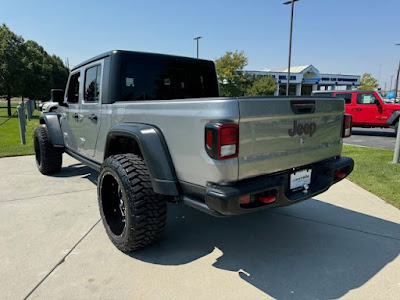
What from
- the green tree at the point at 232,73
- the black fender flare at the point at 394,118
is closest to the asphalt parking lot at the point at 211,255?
the black fender flare at the point at 394,118

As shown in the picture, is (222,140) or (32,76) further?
(32,76)

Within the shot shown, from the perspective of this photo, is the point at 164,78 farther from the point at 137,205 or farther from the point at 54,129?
the point at 54,129

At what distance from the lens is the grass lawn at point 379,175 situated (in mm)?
4414

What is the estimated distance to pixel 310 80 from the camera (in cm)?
4425

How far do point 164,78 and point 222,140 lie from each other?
6.59ft

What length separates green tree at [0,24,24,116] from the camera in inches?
833

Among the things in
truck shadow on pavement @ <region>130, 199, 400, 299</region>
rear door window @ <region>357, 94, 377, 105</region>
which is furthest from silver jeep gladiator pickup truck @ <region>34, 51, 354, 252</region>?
rear door window @ <region>357, 94, 377, 105</region>

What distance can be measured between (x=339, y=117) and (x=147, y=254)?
2306mm

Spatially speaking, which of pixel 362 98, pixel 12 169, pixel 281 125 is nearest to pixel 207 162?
pixel 281 125

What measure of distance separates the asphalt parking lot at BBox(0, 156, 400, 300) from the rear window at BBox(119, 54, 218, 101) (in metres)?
1.54

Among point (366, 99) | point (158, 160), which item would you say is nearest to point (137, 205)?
point (158, 160)

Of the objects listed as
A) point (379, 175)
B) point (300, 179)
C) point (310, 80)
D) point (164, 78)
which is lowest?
point (379, 175)

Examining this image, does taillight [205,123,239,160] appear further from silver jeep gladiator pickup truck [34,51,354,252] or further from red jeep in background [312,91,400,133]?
red jeep in background [312,91,400,133]

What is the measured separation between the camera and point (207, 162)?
6.89ft
